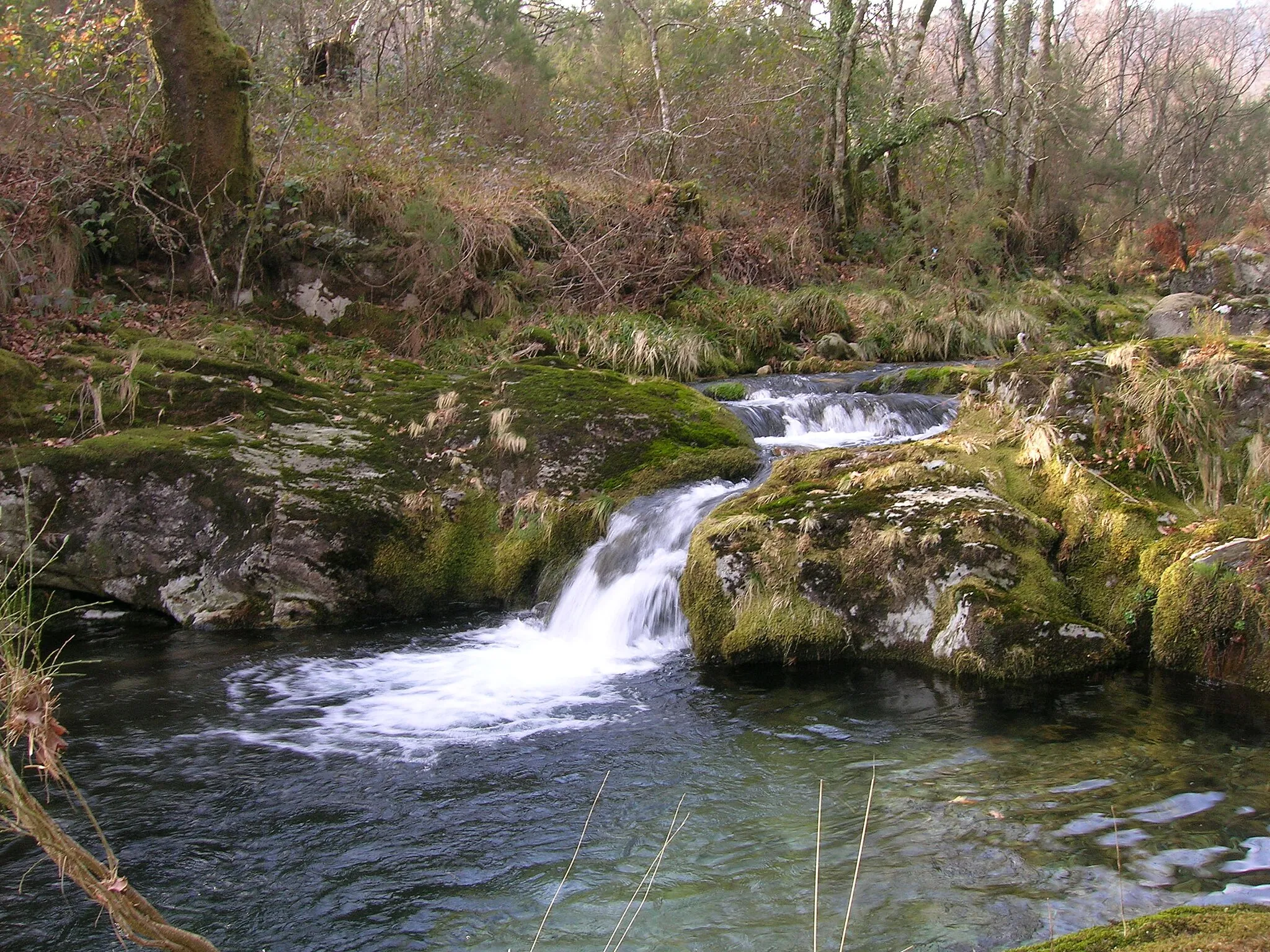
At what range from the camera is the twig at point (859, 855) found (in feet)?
11.0

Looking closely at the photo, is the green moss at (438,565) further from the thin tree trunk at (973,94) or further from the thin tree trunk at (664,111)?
the thin tree trunk at (973,94)

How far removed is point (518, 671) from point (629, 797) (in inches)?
85.5

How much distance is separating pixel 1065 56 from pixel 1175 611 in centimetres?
2192

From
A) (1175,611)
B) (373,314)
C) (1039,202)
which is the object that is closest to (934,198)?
(1039,202)

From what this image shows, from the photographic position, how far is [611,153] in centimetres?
1836

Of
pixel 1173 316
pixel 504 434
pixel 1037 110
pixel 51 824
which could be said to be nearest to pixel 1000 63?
pixel 1037 110

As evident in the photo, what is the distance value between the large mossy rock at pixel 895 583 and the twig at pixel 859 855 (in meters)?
1.56

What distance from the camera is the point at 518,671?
6.61m

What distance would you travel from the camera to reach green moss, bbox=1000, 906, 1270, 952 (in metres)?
2.42

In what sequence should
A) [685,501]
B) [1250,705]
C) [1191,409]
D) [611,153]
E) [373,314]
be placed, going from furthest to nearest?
[611,153], [373,314], [685,501], [1191,409], [1250,705]

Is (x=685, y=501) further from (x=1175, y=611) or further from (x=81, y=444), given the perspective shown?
(x=81, y=444)

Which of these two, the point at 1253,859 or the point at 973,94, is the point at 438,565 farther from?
the point at 973,94

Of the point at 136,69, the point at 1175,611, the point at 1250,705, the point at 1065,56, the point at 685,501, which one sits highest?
the point at 1065,56

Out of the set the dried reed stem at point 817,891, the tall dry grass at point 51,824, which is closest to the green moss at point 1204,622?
the dried reed stem at point 817,891
